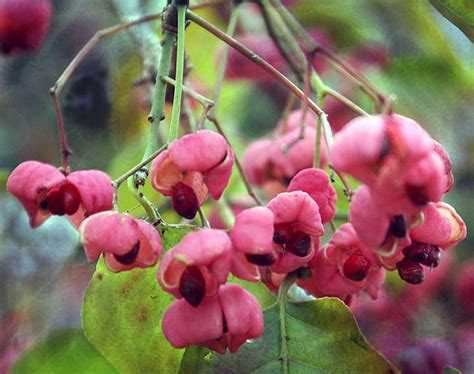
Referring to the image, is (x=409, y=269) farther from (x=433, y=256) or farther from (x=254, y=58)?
(x=254, y=58)

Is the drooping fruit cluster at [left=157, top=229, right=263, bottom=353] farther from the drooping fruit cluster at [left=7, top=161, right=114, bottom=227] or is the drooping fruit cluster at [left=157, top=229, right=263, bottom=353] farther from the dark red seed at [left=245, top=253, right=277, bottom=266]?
the drooping fruit cluster at [left=7, top=161, right=114, bottom=227]

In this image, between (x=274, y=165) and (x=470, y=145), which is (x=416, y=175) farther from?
(x=470, y=145)

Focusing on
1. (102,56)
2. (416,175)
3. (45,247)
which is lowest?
(45,247)

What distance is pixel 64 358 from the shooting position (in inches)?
44.4

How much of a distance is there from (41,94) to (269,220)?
1398 millimetres

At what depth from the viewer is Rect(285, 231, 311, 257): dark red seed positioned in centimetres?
94

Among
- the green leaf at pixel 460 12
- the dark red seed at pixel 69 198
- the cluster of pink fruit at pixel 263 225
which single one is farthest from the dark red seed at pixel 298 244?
the green leaf at pixel 460 12

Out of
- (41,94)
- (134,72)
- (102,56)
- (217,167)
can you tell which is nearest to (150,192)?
(134,72)

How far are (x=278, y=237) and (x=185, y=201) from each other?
3.9 inches

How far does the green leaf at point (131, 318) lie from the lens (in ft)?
3.34

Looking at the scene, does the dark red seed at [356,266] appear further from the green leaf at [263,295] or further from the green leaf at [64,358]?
the green leaf at [64,358]

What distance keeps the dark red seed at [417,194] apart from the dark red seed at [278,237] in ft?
0.56

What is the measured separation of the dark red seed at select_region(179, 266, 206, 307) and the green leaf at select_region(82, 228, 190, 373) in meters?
0.16

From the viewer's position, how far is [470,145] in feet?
7.38
